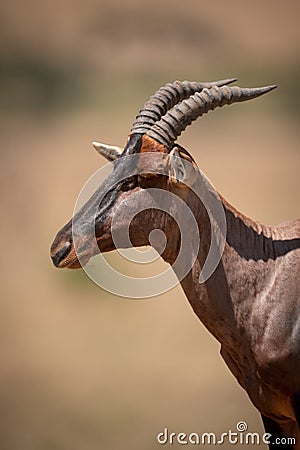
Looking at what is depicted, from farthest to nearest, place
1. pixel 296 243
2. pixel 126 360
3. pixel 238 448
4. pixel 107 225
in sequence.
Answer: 1. pixel 126 360
2. pixel 238 448
3. pixel 296 243
4. pixel 107 225

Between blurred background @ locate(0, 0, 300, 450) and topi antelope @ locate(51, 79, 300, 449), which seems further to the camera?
blurred background @ locate(0, 0, 300, 450)

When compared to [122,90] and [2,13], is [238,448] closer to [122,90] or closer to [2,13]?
[122,90]

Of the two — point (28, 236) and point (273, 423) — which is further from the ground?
point (28, 236)

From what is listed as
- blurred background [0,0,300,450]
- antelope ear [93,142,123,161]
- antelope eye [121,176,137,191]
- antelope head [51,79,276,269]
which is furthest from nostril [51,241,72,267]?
blurred background [0,0,300,450]

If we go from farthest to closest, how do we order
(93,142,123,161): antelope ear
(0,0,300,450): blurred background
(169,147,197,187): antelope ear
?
1. (0,0,300,450): blurred background
2. (93,142,123,161): antelope ear
3. (169,147,197,187): antelope ear

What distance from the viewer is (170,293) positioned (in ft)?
17.1

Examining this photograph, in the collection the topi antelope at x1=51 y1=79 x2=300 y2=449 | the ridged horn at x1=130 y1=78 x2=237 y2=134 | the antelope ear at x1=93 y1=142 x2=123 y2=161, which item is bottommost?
the topi antelope at x1=51 y1=79 x2=300 y2=449

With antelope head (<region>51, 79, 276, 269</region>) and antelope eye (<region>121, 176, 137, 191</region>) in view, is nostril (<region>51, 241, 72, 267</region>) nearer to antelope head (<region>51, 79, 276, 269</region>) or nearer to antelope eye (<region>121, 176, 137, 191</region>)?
antelope head (<region>51, 79, 276, 269</region>)

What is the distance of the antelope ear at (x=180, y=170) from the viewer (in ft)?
8.62

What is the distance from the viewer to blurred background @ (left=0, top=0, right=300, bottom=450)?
5012mm

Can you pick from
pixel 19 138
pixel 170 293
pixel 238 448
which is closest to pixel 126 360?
pixel 170 293

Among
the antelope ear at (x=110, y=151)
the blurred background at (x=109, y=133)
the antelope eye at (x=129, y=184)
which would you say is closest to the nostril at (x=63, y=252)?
the antelope eye at (x=129, y=184)

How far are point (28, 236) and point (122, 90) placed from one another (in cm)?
120

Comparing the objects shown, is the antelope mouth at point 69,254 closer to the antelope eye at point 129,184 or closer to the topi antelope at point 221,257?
the topi antelope at point 221,257
